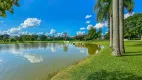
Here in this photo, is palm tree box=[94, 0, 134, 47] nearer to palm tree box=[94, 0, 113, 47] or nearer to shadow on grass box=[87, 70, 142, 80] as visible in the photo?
palm tree box=[94, 0, 113, 47]

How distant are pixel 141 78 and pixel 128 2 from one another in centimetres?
2133

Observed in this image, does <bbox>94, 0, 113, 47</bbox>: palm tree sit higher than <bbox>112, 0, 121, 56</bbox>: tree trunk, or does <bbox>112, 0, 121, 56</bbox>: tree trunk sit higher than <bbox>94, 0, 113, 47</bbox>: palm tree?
<bbox>94, 0, 113, 47</bbox>: palm tree

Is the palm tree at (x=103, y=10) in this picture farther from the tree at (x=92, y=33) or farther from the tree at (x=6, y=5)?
the tree at (x=92, y=33)

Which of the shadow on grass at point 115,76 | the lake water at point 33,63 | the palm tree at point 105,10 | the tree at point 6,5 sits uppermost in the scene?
Answer: the palm tree at point 105,10

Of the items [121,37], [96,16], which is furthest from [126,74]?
[96,16]

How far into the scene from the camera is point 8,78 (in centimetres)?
1180

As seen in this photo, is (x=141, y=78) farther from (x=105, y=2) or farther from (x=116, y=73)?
(x=105, y=2)

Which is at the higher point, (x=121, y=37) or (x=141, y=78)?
(x=121, y=37)

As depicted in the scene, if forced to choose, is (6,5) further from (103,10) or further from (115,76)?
(103,10)

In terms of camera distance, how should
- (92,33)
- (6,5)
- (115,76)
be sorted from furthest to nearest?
A: (92,33) → (115,76) → (6,5)

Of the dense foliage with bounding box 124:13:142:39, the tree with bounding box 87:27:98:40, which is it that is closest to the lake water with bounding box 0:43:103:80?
the dense foliage with bounding box 124:13:142:39

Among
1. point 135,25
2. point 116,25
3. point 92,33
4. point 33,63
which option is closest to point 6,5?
point 116,25

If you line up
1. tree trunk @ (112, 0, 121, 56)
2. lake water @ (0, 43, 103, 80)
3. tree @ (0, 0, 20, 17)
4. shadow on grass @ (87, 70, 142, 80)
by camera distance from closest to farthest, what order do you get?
1. tree @ (0, 0, 20, 17)
2. shadow on grass @ (87, 70, 142, 80)
3. lake water @ (0, 43, 103, 80)
4. tree trunk @ (112, 0, 121, 56)

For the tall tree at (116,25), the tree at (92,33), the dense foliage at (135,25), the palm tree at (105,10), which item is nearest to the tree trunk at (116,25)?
the tall tree at (116,25)
